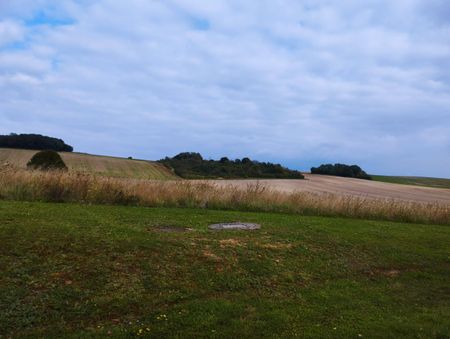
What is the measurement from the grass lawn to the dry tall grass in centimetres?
418

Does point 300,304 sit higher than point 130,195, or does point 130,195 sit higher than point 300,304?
point 130,195

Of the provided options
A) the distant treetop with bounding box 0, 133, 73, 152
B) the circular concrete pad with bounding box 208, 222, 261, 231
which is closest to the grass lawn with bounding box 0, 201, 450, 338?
the circular concrete pad with bounding box 208, 222, 261, 231

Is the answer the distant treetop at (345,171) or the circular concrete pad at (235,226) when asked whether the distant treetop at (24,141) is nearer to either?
the distant treetop at (345,171)

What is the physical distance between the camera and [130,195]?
16.5m

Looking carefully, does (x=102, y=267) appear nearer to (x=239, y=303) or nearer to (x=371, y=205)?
(x=239, y=303)

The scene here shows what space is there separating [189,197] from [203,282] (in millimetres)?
10281

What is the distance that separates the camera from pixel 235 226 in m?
12.5

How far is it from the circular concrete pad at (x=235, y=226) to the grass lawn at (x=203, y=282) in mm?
717

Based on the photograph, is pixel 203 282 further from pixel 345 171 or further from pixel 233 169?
pixel 345 171

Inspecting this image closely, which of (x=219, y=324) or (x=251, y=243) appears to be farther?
(x=251, y=243)

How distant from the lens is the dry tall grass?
51.3 feet

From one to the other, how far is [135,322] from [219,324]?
44.5 inches

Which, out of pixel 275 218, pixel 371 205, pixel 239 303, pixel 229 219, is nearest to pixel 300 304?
pixel 239 303

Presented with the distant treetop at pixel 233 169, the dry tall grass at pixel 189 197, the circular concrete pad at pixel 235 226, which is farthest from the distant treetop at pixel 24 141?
the circular concrete pad at pixel 235 226
